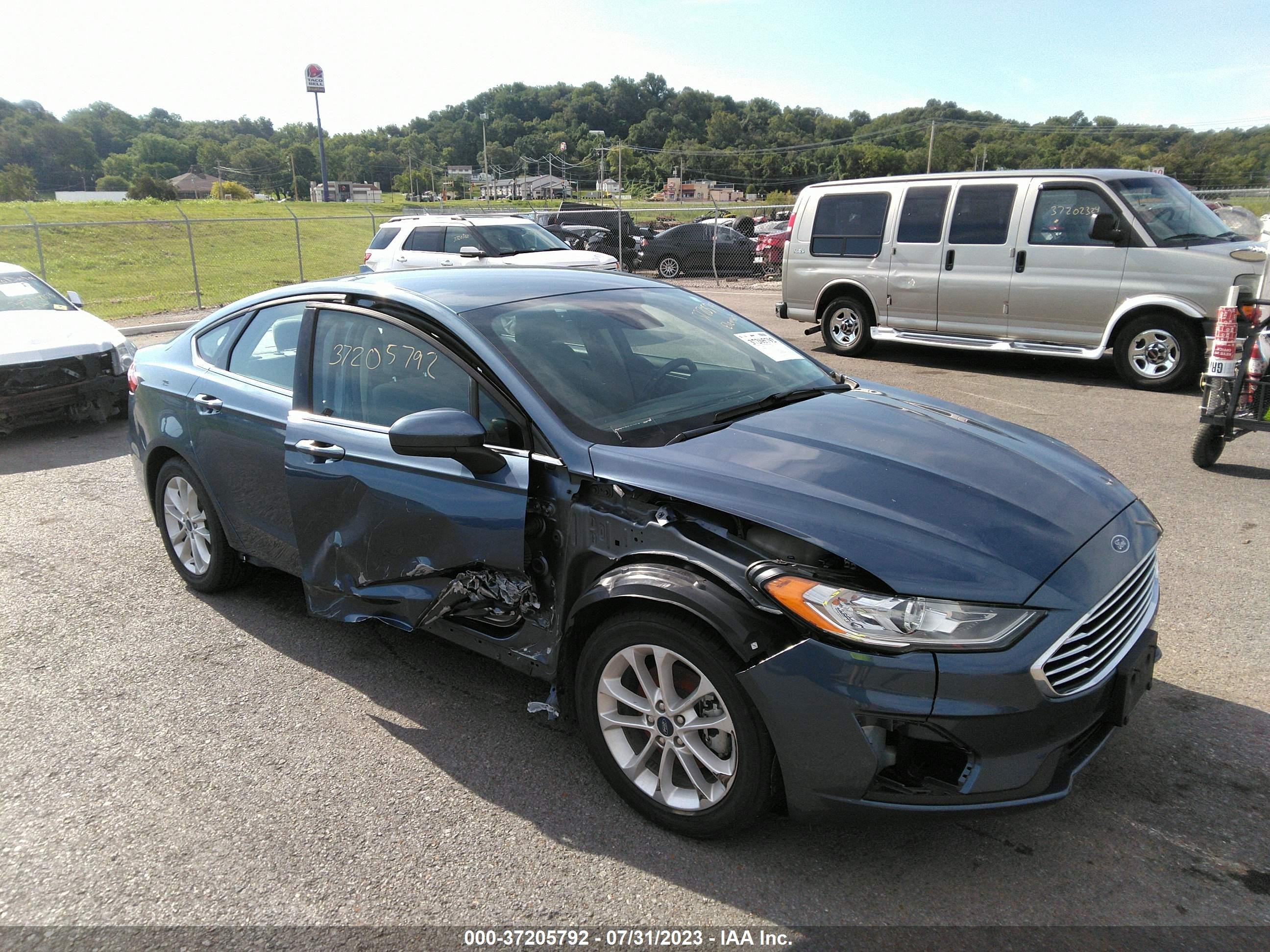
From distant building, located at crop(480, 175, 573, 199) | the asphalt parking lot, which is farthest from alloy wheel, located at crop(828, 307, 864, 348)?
distant building, located at crop(480, 175, 573, 199)

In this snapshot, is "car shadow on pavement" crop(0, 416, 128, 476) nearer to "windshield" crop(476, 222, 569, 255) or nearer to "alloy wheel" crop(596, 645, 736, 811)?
"alloy wheel" crop(596, 645, 736, 811)

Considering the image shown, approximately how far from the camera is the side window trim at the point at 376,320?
128 inches

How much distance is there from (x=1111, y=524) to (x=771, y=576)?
4.11 feet

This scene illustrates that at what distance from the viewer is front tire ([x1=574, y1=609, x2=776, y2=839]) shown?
253cm

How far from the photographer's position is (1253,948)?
2258mm

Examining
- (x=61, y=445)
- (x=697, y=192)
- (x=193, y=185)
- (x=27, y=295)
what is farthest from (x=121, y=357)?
(x=193, y=185)

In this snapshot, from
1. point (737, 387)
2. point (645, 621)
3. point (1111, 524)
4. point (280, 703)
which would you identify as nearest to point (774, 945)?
point (645, 621)

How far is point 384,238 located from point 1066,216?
10782 mm

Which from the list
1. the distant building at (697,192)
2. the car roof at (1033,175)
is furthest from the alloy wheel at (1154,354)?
the distant building at (697,192)

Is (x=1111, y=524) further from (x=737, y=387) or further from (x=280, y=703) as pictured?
(x=280, y=703)

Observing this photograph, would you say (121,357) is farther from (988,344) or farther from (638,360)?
(988,344)

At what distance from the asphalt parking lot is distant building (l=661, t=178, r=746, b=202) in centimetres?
9034

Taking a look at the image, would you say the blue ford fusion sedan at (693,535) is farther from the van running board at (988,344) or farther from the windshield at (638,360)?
the van running board at (988,344)

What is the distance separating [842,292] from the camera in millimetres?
11797
